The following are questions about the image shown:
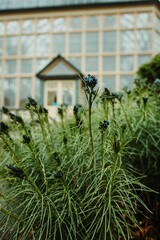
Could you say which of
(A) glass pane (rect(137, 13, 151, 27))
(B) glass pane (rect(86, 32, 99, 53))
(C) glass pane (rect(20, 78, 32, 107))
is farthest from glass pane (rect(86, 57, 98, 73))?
(C) glass pane (rect(20, 78, 32, 107))

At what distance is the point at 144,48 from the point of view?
60.5 feet

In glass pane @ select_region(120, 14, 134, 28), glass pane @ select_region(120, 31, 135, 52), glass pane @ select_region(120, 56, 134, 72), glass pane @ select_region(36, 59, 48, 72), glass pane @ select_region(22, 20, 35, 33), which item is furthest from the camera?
glass pane @ select_region(22, 20, 35, 33)

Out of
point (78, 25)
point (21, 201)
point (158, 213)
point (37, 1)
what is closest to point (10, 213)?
point (21, 201)

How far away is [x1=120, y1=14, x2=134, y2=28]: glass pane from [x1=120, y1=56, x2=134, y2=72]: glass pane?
5.50 ft

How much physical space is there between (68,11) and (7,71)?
13.9 ft

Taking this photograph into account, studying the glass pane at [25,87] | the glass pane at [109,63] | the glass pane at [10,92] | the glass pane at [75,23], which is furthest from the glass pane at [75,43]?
the glass pane at [10,92]

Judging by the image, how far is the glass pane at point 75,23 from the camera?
19109 millimetres

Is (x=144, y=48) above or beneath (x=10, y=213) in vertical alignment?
above

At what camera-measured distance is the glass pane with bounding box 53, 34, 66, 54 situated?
62.0 feet

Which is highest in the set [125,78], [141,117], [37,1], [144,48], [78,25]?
[37,1]

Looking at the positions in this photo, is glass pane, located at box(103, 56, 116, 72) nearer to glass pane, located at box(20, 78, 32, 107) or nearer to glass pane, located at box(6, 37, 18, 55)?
glass pane, located at box(20, 78, 32, 107)

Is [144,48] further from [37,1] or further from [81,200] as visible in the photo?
[81,200]

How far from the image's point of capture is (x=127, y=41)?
1852cm

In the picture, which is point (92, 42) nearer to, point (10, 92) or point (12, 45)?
point (12, 45)
